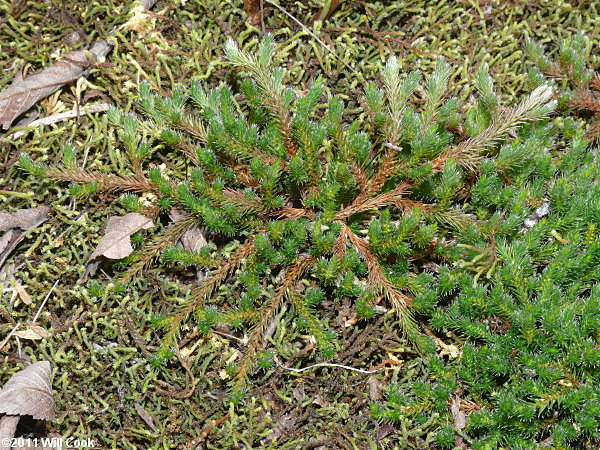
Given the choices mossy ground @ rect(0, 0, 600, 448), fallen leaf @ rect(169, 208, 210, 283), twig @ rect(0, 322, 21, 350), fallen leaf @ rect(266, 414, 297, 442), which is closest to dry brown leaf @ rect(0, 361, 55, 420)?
mossy ground @ rect(0, 0, 600, 448)

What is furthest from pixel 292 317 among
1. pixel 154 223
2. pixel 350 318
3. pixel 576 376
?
pixel 576 376

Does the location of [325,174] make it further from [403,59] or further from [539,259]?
[539,259]

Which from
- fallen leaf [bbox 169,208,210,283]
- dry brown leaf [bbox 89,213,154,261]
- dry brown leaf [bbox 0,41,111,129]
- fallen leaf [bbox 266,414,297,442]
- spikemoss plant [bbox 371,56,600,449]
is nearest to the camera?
spikemoss plant [bbox 371,56,600,449]

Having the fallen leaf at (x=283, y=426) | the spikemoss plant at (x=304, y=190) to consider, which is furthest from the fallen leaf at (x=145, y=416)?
the fallen leaf at (x=283, y=426)

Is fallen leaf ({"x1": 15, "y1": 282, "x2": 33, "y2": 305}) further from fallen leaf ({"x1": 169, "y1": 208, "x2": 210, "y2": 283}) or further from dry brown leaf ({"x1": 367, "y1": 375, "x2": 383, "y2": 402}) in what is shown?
dry brown leaf ({"x1": 367, "y1": 375, "x2": 383, "y2": 402})

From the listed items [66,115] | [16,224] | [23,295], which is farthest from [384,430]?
[66,115]

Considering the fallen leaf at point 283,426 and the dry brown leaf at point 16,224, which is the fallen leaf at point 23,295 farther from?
the fallen leaf at point 283,426
